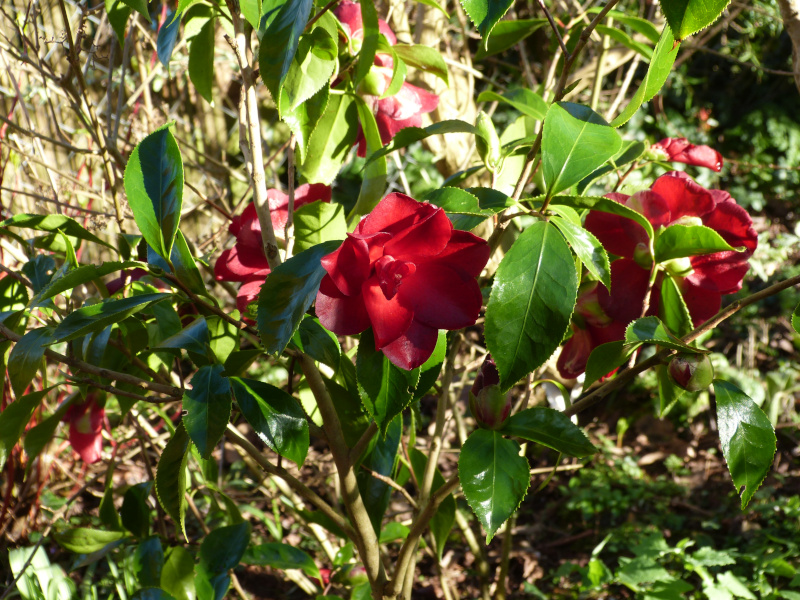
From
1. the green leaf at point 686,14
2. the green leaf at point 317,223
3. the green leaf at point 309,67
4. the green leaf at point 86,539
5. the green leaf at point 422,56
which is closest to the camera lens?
the green leaf at point 686,14

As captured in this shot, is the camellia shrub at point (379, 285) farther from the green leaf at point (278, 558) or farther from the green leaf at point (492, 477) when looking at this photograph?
the green leaf at point (278, 558)

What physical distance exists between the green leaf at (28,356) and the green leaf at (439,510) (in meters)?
0.59

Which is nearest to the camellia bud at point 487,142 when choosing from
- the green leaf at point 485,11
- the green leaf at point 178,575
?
the green leaf at point 485,11

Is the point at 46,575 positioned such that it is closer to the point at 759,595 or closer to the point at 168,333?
the point at 168,333

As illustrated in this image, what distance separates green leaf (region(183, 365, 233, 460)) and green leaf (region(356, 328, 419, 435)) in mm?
122

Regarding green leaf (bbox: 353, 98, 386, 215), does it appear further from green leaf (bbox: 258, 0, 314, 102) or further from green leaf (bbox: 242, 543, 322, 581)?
green leaf (bbox: 242, 543, 322, 581)

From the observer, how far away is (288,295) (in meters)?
0.51

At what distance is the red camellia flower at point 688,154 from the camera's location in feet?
2.68

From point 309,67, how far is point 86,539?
866 mm

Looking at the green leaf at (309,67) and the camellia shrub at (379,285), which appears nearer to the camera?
the camellia shrub at (379,285)

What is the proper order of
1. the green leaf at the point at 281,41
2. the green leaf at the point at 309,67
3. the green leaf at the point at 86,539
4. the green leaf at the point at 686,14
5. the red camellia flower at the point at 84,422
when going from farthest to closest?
the green leaf at the point at 86,539, the red camellia flower at the point at 84,422, the green leaf at the point at 309,67, the green leaf at the point at 281,41, the green leaf at the point at 686,14

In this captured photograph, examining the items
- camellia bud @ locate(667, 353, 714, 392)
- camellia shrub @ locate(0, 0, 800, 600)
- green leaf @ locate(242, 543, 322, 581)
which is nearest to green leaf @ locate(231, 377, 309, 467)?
camellia shrub @ locate(0, 0, 800, 600)

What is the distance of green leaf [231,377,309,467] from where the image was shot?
610mm

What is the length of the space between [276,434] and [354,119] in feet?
1.28
